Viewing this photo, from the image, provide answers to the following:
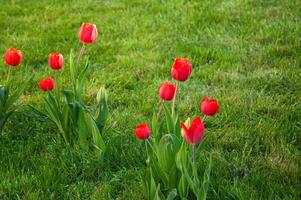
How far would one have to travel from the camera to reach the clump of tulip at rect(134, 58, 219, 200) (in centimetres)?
242

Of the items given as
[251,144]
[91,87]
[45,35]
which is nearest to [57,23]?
[45,35]

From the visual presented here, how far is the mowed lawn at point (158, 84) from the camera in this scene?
2.89 meters

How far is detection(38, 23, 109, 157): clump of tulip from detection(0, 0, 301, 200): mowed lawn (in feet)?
0.33

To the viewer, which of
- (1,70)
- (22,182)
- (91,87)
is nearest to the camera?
(22,182)

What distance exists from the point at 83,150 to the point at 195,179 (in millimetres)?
920

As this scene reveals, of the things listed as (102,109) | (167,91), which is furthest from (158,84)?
(167,91)

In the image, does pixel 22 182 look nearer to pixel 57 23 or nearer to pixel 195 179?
pixel 195 179

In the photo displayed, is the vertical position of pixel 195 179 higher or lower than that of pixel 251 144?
higher

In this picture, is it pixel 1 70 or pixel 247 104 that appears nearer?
pixel 247 104

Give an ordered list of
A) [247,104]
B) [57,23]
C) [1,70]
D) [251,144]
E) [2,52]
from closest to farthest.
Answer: [251,144] → [247,104] → [1,70] → [2,52] → [57,23]

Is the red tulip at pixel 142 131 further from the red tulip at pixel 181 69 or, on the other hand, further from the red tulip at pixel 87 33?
the red tulip at pixel 87 33

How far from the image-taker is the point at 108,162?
3.06m

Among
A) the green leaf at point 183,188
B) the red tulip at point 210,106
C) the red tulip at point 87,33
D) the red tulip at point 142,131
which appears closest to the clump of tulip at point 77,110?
the red tulip at point 87,33

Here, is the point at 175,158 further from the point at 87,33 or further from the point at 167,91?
the point at 87,33
